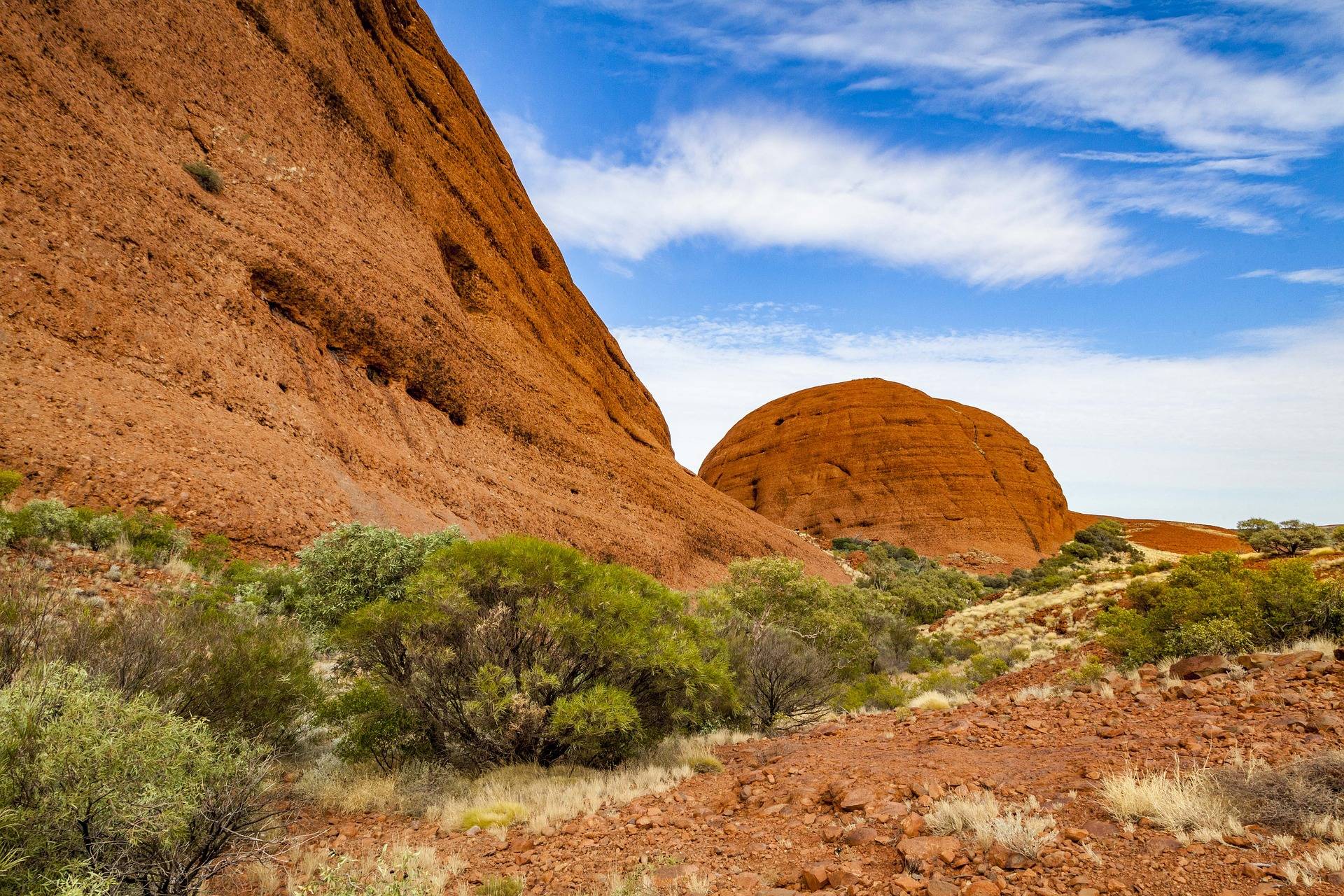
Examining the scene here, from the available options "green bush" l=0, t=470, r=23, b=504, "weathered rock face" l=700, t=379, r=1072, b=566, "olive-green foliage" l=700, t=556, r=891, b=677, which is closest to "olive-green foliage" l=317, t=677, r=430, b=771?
"olive-green foliage" l=700, t=556, r=891, b=677

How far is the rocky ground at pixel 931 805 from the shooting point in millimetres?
3264

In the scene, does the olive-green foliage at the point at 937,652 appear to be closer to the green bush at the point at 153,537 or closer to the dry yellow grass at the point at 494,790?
the dry yellow grass at the point at 494,790

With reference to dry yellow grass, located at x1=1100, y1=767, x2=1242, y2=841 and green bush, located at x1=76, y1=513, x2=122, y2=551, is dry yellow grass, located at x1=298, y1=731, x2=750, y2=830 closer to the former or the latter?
dry yellow grass, located at x1=1100, y1=767, x2=1242, y2=841

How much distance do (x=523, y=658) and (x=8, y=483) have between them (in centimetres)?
866

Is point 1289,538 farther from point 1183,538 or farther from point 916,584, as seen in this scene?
point 1183,538

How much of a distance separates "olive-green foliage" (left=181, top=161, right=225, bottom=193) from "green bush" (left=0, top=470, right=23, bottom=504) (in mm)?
9791

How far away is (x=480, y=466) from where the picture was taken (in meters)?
20.8

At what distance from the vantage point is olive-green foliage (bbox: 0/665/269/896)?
2898 millimetres

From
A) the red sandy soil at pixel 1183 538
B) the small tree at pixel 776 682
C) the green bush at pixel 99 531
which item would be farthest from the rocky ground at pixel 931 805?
the red sandy soil at pixel 1183 538

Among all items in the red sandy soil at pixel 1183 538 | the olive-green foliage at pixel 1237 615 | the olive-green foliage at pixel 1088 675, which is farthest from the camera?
the red sandy soil at pixel 1183 538

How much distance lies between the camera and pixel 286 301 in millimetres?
17031

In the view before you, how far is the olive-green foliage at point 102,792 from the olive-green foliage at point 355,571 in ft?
19.2

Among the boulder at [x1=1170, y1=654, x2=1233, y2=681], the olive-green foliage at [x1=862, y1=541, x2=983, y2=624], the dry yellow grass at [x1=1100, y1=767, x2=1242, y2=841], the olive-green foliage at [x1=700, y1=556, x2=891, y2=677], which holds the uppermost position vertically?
the boulder at [x1=1170, y1=654, x2=1233, y2=681]

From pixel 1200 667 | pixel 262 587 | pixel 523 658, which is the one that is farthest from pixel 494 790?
pixel 262 587
